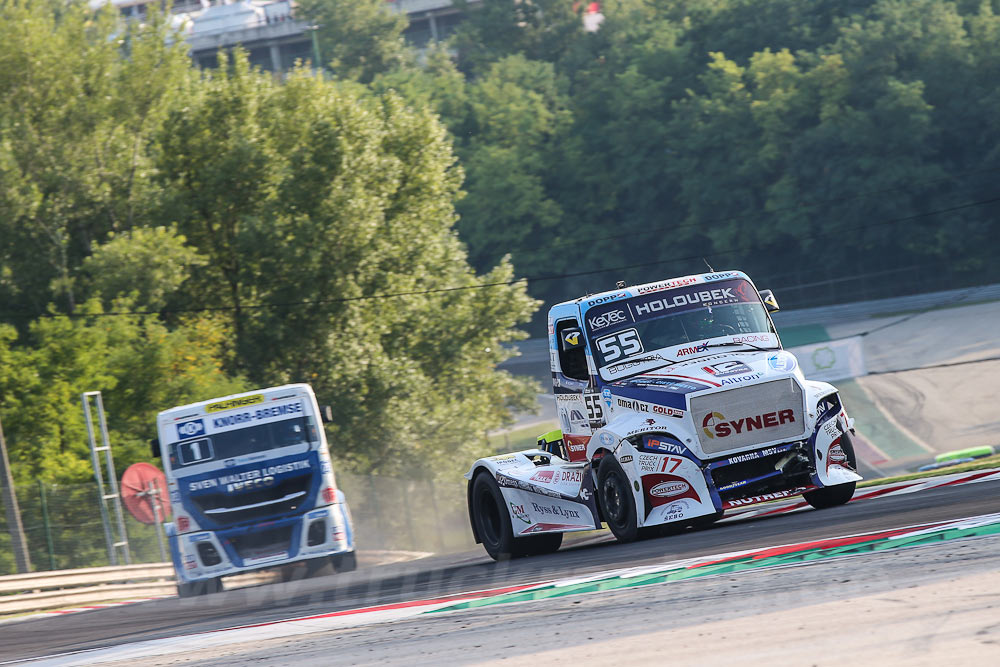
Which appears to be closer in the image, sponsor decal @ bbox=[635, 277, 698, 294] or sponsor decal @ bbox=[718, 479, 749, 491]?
sponsor decal @ bbox=[718, 479, 749, 491]

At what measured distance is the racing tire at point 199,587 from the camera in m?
18.2

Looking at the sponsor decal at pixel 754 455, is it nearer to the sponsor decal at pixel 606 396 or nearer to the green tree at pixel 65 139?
the sponsor decal at pixel 606 396

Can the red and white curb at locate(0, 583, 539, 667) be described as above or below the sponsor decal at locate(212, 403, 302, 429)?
→ below

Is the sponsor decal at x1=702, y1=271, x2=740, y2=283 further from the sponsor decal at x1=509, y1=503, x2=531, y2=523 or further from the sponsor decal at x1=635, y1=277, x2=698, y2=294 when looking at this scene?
the sponsor decal at x1=509, y1=503, x2=531, y2=523

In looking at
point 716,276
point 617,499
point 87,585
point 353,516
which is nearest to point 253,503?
point 87,585

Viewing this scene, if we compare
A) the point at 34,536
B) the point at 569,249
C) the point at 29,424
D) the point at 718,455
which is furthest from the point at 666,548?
the point at 569,249

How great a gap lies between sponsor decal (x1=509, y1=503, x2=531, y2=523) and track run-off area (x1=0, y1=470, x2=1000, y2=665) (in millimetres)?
495

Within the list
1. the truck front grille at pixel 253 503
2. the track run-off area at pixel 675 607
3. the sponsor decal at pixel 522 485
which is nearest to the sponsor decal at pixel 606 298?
the sponsor decal at pixel 522 485

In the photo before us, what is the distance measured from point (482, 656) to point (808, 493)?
6.61 metres

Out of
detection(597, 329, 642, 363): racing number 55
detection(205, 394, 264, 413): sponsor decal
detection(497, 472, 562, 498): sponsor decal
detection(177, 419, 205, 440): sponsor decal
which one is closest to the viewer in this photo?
detection(597, 329, 642, 363): racing number 55

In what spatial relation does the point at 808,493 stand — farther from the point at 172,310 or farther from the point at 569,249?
the point at 569,249

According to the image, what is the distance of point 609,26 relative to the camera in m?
110

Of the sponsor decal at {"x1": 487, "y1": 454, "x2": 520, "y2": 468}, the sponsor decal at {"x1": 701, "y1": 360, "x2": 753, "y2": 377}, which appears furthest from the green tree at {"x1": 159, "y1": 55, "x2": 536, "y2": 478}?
the sponsor decal at {"x1": 701, "y1": 360, "x2": 753, "y2": 377}

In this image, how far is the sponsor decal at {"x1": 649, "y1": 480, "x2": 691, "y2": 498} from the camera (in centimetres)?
1094
